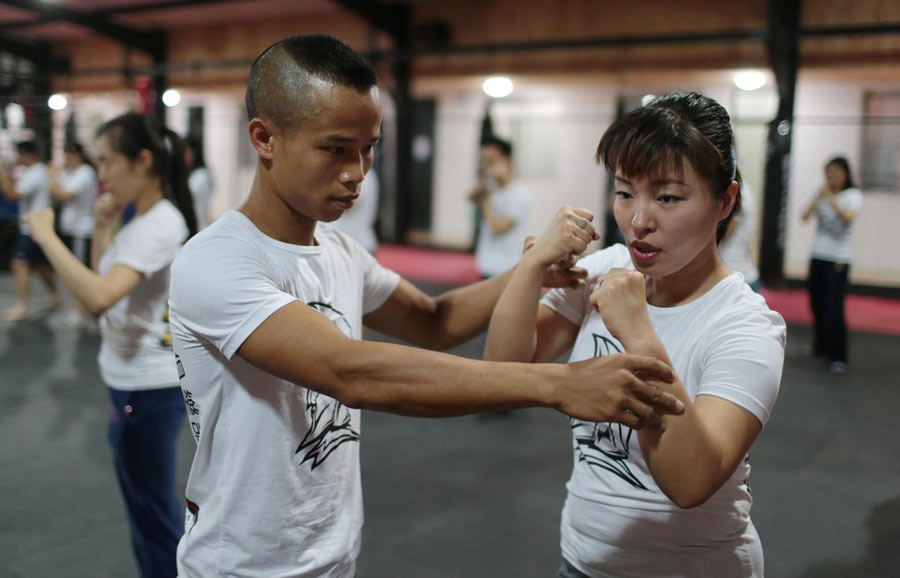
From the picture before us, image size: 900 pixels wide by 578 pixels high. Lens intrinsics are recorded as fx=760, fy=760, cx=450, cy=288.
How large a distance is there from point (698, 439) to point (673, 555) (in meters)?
0.33

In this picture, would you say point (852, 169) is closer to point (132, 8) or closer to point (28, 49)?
point (132, 8)

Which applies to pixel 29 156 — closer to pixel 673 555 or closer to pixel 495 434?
pixel 495 434

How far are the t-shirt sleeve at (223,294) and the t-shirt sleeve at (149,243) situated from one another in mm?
1119

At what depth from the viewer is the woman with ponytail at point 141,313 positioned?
2.20 metres

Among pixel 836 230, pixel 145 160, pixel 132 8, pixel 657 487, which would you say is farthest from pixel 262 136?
pixel 132 8

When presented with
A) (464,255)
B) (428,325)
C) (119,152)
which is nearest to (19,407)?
(119,152)

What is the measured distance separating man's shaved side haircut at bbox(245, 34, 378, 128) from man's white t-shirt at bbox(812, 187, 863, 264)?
5.25 metres

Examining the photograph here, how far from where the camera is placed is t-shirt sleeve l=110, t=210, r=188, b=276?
7.43ft

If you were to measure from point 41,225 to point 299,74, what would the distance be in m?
1.41

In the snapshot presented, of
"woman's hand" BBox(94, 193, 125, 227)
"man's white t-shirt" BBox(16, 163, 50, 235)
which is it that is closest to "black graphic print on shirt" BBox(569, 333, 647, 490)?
"woman's hand" BBox(94, 193, 125, 227)

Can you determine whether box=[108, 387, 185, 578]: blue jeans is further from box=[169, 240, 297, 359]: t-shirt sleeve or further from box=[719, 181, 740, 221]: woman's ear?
box=[719, 181, 740, 221]: woman's ear

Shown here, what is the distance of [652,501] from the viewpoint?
1312 millimetres

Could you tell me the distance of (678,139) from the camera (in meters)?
1.24

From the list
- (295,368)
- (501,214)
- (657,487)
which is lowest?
(657,487)
